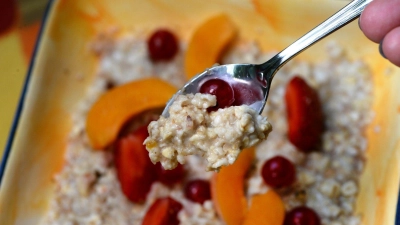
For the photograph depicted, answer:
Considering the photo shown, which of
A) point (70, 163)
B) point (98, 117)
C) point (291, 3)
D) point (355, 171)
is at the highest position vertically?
point (291, 3)

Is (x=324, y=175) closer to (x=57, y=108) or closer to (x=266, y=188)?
(x=266, y=188)

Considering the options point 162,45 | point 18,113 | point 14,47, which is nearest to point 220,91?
point 162,45

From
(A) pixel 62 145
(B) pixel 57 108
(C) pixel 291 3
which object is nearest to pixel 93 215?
(A) pixel 62 145

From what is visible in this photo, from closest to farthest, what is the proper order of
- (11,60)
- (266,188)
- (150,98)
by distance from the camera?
(266,188), (150,98), (11,60)

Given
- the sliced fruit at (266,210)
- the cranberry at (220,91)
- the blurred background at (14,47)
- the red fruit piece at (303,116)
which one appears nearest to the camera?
the cranberry at (220,91)

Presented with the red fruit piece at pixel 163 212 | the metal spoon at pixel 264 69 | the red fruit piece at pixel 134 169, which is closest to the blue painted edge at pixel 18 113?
the red fruit piece at pixel 134 169

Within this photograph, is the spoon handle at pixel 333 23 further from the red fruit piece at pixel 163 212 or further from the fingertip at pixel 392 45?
the red fruit piece at pixel 163 212
